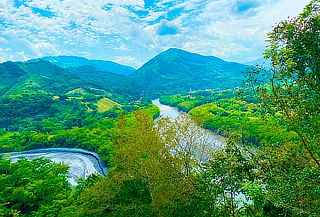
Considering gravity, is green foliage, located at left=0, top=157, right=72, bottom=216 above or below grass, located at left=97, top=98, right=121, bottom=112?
above

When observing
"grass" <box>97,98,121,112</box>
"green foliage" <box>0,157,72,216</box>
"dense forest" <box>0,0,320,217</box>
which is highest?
A: "dense forest" <box>0,0,320,217</box>

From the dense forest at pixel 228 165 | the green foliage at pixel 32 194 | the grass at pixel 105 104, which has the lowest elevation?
the grass at pixel 105 104

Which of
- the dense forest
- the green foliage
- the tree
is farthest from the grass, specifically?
the tree

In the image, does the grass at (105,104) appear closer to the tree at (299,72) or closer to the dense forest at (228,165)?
the dense forest at (228,165)

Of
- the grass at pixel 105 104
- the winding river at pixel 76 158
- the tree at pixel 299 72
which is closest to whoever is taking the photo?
the tree at pixel 299 72

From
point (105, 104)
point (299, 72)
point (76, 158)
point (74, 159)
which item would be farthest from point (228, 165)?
point (105, 104)

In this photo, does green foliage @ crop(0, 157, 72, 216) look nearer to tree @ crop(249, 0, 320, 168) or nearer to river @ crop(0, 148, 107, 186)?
river @ crop(0, 148, 107, 186)

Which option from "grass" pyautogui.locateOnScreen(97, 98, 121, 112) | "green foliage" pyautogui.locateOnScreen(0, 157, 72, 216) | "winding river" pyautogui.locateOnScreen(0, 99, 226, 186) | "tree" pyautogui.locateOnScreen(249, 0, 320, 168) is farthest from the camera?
"grass" pyautogui.locateOnScreen(97, 98, 121, 112)

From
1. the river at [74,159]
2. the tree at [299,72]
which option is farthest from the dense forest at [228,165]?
the river at [74,159]

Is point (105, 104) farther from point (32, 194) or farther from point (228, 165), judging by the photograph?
point (228, 165)
